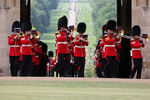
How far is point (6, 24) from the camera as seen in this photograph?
59.0 feet

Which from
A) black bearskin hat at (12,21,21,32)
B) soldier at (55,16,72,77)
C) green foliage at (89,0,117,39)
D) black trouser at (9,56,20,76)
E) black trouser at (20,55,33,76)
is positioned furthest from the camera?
green foliage at (89,0,117,39)

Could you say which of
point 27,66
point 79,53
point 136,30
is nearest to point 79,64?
point 79,53

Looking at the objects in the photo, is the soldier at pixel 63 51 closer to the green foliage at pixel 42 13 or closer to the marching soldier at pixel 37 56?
the marching soldier at pixel 37 56

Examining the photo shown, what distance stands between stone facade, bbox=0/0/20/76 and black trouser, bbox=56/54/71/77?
252cm

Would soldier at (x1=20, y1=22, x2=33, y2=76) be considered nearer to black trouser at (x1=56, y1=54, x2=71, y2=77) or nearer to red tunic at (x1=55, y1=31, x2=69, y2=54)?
black trouser at (x1=56, y1=54, x2=71, y2=77)

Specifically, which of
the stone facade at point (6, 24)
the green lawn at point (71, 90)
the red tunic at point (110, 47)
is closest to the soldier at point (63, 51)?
the red tunic at point (110, 47)

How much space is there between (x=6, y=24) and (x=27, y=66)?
2476 millimetres

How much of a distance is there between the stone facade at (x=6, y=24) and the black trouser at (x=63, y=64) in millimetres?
2521

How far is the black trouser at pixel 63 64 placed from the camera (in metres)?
15.4

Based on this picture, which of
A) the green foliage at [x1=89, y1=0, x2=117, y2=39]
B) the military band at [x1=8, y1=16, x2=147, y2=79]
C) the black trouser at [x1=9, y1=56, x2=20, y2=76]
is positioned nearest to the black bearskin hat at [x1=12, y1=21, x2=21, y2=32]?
the military band at [x1=8, y1=16, x2=147, y2=79]

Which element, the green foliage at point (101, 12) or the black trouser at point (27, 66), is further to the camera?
the green foliage at point (101, 12)

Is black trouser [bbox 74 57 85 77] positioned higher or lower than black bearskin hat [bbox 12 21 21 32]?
lower

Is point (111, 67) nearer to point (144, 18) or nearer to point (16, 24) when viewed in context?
point (144, 18)

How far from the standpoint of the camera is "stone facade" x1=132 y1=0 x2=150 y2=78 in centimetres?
1716
